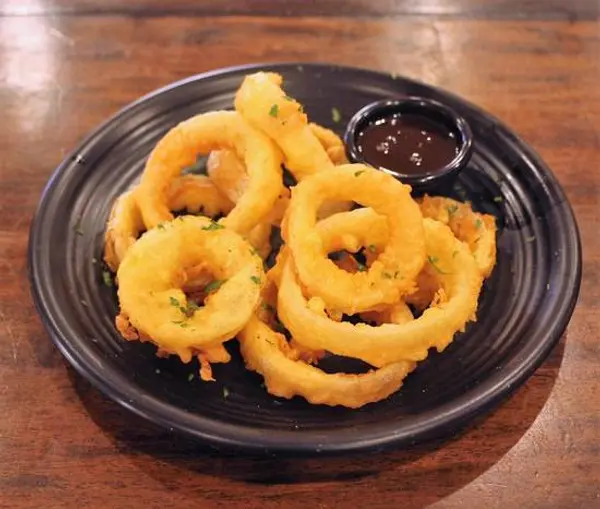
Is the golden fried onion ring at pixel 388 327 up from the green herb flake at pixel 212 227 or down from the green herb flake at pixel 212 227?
down

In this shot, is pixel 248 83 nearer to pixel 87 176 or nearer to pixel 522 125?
pixel 87 176

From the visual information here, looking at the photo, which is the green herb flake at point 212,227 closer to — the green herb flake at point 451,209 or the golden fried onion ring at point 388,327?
the golden fried onion ring at point 388,327

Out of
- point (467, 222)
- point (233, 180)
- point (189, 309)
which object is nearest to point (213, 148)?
point (233, 180)

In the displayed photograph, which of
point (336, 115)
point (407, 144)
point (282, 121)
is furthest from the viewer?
point (336, 115)

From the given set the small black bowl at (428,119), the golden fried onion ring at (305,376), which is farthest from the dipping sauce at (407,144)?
the golden fried onion ring at (305,376)

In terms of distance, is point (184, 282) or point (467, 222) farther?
point (467, 222)

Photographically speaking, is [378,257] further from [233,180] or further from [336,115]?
[336,115]
